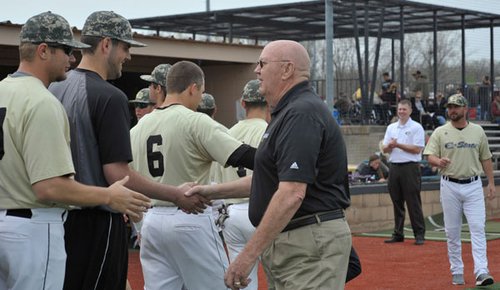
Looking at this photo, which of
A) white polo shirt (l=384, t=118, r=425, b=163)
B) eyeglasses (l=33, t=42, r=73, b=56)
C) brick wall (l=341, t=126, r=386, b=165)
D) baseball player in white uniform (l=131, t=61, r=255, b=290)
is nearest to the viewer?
eyeglasses (l=33, t=42, r=73, b=56)

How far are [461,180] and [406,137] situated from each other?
3.66m

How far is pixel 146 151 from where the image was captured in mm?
6688

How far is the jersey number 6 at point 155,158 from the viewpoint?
657 cm

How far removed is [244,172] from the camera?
8.68 meters

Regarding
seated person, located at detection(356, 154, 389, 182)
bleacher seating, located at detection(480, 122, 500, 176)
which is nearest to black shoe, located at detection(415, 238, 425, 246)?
seated person, located at detection(356, 154, 389, 182)

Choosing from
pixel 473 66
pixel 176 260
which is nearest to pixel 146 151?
pixel 176 260

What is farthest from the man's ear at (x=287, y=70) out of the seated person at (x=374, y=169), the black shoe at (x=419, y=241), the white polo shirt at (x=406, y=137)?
the seated person at (x=374, y=169)

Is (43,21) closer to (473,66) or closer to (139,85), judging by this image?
(139,85)

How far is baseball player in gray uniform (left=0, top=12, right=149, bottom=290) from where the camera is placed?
4656mm

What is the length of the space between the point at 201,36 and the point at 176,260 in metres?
27.5

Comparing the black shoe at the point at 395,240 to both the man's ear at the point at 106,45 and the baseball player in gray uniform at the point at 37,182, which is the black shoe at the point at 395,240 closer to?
the man's ear at the point at 106,45

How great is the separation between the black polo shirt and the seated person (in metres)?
14.1

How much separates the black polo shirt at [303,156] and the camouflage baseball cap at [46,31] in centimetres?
119

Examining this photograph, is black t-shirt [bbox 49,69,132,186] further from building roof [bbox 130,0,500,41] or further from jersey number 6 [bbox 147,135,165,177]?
building roof [bbox 130,0,500,41]
